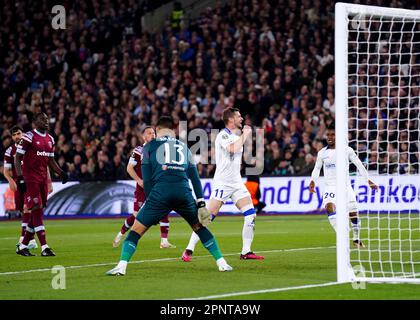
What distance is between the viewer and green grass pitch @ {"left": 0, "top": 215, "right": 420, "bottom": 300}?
9938 mm

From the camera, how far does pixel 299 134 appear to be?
94.3 ft

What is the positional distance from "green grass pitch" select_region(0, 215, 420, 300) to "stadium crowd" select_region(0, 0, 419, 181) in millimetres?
8568

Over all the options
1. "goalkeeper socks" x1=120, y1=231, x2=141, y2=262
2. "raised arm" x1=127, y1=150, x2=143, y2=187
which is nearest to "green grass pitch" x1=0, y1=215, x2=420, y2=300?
"goalkeeper socks" x1=120, y1=231, x2=141, y2=262

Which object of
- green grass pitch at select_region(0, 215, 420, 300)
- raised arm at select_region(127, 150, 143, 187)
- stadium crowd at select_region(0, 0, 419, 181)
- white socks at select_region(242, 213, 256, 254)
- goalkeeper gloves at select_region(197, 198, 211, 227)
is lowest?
green grass pitch at select_region(0, 215, 420, 300)

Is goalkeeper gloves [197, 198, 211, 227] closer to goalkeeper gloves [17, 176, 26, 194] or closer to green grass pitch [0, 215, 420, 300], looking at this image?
green grass pitch [0, 215, 420, 300]

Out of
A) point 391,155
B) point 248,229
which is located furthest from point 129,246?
point 391,155

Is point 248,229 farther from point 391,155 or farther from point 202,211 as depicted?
point 391,155

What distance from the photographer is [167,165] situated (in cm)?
1177

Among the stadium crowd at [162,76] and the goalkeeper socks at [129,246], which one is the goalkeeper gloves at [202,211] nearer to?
the goalkeeper socks at [129,246]

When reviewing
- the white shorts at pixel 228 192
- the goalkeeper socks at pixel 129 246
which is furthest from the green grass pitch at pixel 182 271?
the white shorts at pixel 228 192

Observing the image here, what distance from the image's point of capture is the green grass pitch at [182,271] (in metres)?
9.94

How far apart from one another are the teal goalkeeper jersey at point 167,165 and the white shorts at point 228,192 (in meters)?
2.45

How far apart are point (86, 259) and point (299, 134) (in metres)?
15.2
